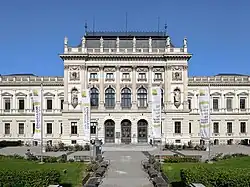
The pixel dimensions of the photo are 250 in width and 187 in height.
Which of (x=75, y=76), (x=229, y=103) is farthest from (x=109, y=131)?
(x=229, y=103)

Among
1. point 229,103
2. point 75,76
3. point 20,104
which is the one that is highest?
point 75,76

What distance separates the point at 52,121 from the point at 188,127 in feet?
77.6

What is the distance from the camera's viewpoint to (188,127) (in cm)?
7462

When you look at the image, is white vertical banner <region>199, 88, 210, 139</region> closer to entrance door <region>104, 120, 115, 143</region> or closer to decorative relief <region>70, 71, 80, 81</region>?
entrance door <region>104, 120, 115, 143</region>

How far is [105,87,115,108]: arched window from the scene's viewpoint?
74625mm

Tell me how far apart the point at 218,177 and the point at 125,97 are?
54629mm

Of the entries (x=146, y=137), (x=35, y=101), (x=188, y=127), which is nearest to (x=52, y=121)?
(x=146, y=137)

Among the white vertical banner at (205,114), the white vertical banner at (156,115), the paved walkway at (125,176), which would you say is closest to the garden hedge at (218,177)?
the paved walkway at (125,176)

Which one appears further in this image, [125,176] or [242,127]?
[242,127]

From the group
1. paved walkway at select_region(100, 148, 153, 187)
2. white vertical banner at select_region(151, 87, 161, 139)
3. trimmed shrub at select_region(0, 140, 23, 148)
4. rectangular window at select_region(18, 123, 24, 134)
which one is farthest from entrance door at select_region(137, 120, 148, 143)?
paved walkway at select_region(100, 148, 153, 187)

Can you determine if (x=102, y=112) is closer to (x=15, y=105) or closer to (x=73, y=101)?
(x=73, y=101)

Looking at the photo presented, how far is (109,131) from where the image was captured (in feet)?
244

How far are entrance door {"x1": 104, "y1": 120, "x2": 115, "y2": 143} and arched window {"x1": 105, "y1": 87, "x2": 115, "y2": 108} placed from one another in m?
2.98

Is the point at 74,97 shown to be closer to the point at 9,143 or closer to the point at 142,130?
the point at 142,130
